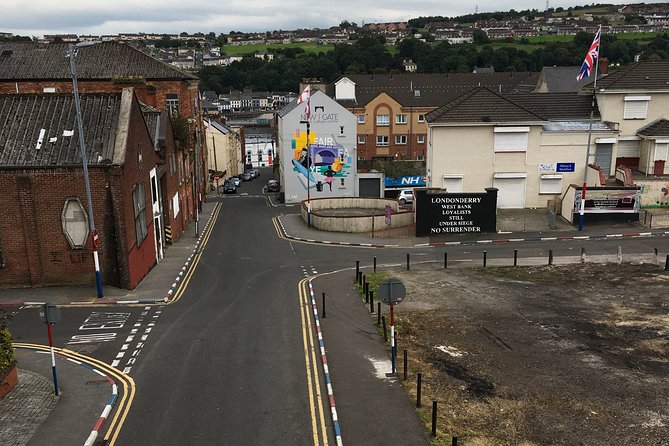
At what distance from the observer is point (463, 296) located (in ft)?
80.4

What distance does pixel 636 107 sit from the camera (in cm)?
4538

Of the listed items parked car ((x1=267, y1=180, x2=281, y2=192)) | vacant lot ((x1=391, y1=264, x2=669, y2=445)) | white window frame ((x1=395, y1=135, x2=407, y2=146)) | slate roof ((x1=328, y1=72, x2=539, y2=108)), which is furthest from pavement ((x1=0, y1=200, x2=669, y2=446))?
slate roof ((x1=328, y1=72, x2=539, y2=108))

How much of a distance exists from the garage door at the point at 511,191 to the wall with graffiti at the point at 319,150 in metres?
21.4

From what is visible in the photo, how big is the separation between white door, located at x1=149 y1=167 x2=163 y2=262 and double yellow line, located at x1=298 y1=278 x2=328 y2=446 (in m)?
10.7

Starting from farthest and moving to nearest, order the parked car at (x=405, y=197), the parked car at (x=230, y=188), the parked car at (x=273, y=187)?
the parked car at (x=273, y=187) → the parked car at (x=230, y=188) → the parked car at (x=405, y=197)

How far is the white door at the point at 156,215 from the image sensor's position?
31125 millimetres

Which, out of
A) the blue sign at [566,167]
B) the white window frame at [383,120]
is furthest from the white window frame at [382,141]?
the blue sign at [566,167]

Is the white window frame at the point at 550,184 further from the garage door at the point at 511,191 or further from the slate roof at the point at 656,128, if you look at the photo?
the slate roof at the point at 656,128

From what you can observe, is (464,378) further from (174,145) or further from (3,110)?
(174,145)

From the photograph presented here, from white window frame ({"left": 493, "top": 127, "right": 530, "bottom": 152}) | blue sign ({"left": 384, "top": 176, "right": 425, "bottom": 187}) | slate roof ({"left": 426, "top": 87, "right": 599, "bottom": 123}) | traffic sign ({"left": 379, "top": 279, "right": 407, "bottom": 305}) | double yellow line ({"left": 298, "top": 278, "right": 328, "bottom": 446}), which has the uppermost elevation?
slate roof ({"left": 426, "top": 87, "right": 599, "bottom": 123})

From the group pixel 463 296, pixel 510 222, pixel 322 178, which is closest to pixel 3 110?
pixel 463 296

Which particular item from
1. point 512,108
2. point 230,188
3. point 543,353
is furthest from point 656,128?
point 230,188

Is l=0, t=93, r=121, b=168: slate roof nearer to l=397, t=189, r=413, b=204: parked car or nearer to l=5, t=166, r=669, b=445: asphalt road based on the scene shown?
l=5, t=166, r=669, b=445: asphalt road

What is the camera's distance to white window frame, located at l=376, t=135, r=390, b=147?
253 feet
